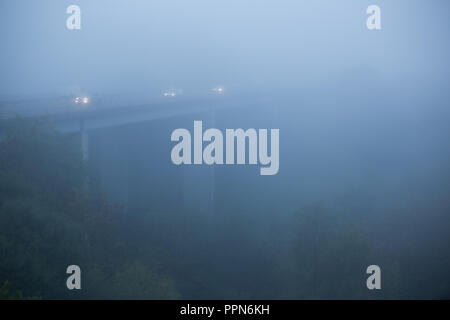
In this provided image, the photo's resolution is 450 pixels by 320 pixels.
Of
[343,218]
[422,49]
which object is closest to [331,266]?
[343,218]

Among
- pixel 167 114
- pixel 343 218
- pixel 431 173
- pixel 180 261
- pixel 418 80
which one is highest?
pixel 418 80

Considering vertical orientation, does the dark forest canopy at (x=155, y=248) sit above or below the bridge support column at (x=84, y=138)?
below

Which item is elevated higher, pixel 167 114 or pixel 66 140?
pixel 167 114

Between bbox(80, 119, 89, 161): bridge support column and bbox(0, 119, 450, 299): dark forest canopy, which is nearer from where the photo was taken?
bbox(0, 119, 450, 299): dark forest canopy

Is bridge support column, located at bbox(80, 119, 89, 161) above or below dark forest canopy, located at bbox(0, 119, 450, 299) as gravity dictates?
above

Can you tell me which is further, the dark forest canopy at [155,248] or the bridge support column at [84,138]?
the bridge support column at [84,138]

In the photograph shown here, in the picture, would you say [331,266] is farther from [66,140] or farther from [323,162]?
[323,162]

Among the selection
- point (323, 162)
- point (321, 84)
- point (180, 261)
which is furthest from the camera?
point (321, 84)

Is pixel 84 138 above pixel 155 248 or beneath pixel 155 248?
above

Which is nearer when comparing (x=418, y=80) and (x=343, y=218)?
(x=343, y=218)

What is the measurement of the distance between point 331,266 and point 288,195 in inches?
224

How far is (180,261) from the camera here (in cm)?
825

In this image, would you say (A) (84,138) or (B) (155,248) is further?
(A) (84,138)

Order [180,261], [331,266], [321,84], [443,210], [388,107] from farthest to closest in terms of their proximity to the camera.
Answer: [321,84]
[388,107]
[443,210]
[180,261]
[331,266]
